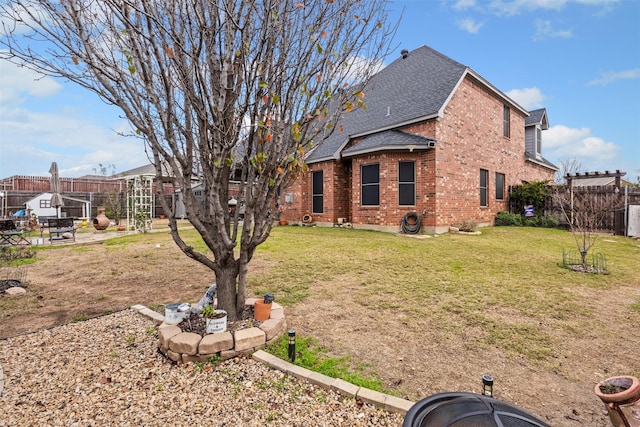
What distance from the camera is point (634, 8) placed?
8.66 meters

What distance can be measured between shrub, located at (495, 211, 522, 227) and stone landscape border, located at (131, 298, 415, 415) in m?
15.0

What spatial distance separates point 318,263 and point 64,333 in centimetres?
459

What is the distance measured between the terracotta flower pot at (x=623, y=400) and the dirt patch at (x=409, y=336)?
1.09 ft

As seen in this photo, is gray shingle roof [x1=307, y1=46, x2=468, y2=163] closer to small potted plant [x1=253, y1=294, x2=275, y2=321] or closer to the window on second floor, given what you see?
the window on second floor

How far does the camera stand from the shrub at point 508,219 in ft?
47.4

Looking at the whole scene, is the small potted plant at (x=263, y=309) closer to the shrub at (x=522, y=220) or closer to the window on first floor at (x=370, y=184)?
the window on first floor at (x=370, y=184)

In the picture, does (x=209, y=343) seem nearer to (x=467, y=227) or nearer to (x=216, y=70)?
(x=216, y=70)

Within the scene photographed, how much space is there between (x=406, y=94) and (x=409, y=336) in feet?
44.2

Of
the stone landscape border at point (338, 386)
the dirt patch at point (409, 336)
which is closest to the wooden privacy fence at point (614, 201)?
the dirt patch at point (409, 336)

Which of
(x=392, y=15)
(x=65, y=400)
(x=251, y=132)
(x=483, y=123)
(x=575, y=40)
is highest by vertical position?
(x=575, y=40)

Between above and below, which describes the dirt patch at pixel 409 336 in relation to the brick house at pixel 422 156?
below

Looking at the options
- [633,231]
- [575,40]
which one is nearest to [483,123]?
[575,40]

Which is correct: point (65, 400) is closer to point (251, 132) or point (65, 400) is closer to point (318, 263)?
point (251, 132)

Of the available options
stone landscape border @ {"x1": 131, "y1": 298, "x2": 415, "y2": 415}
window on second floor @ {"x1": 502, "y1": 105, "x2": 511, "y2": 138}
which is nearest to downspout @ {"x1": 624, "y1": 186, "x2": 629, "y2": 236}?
window on second floor @ {"x1": 502, "y1": 105, "x2": 511, "y2": 138}
